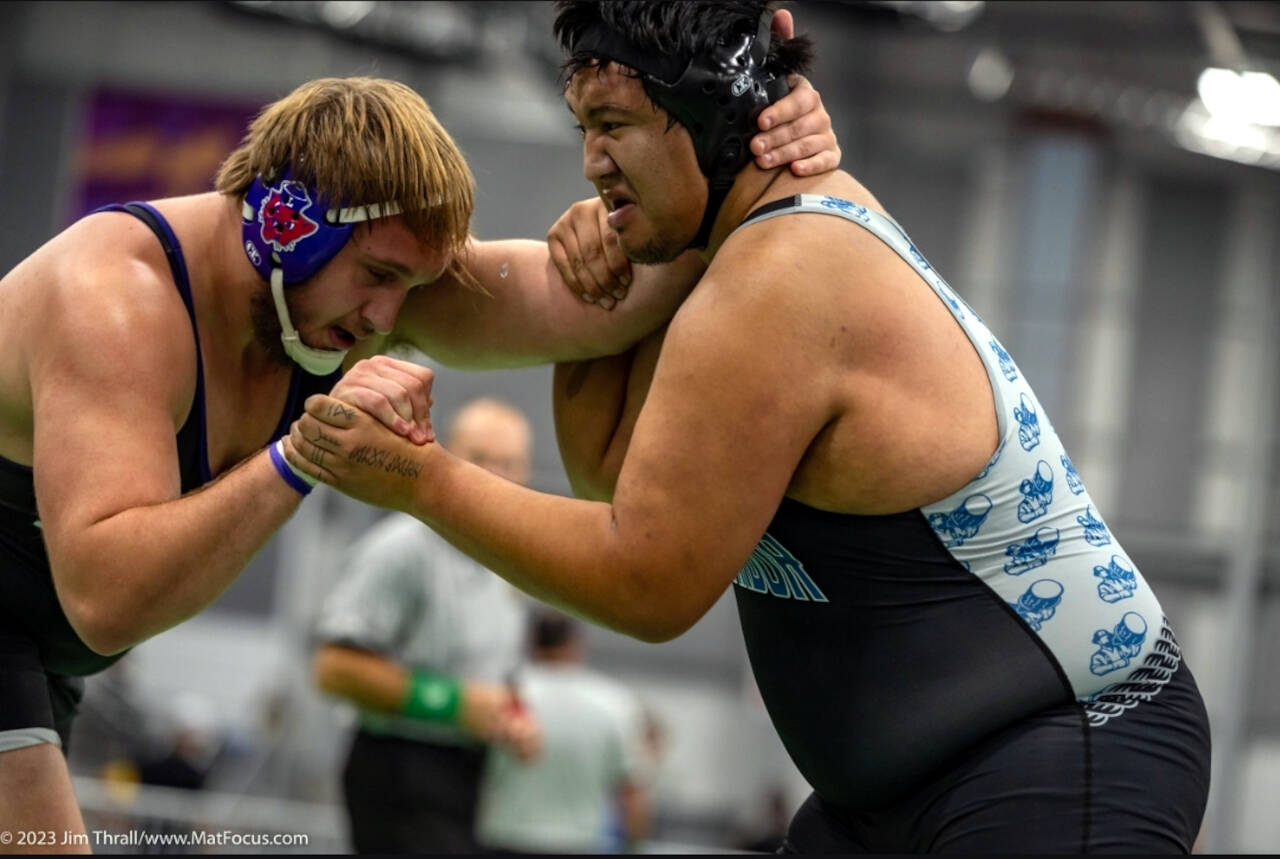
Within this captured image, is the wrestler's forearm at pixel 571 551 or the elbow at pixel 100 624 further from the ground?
the wrestler's forearm at pixel 571 551

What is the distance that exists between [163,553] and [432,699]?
3288 mm

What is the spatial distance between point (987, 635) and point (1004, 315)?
12390 mm

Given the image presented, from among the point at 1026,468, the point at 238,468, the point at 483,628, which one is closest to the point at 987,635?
the point at 1026,468

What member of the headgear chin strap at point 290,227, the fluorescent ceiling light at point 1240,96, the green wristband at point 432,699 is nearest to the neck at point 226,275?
the headgear chin strap at point 290,227

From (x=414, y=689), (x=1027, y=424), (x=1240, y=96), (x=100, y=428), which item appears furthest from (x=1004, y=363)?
(x=1240, y=96)

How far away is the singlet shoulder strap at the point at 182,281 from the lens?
9.66ft

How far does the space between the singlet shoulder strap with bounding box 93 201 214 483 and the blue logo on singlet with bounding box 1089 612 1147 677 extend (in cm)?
170

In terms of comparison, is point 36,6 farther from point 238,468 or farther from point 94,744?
point 238,468

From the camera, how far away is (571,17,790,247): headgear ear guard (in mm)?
2596

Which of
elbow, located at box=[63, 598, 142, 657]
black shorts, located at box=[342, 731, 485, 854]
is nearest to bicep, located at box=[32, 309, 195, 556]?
elbow, located at box=[63, 598, 142, 657]

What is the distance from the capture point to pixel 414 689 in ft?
19.0

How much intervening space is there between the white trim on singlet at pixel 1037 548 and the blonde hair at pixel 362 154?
0.76 metres

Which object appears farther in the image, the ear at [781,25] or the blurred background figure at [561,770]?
the blurred background figure at [561,770]

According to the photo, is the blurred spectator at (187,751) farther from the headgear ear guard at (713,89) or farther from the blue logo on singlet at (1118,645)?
the blue logo on singlet at (1118,645)
